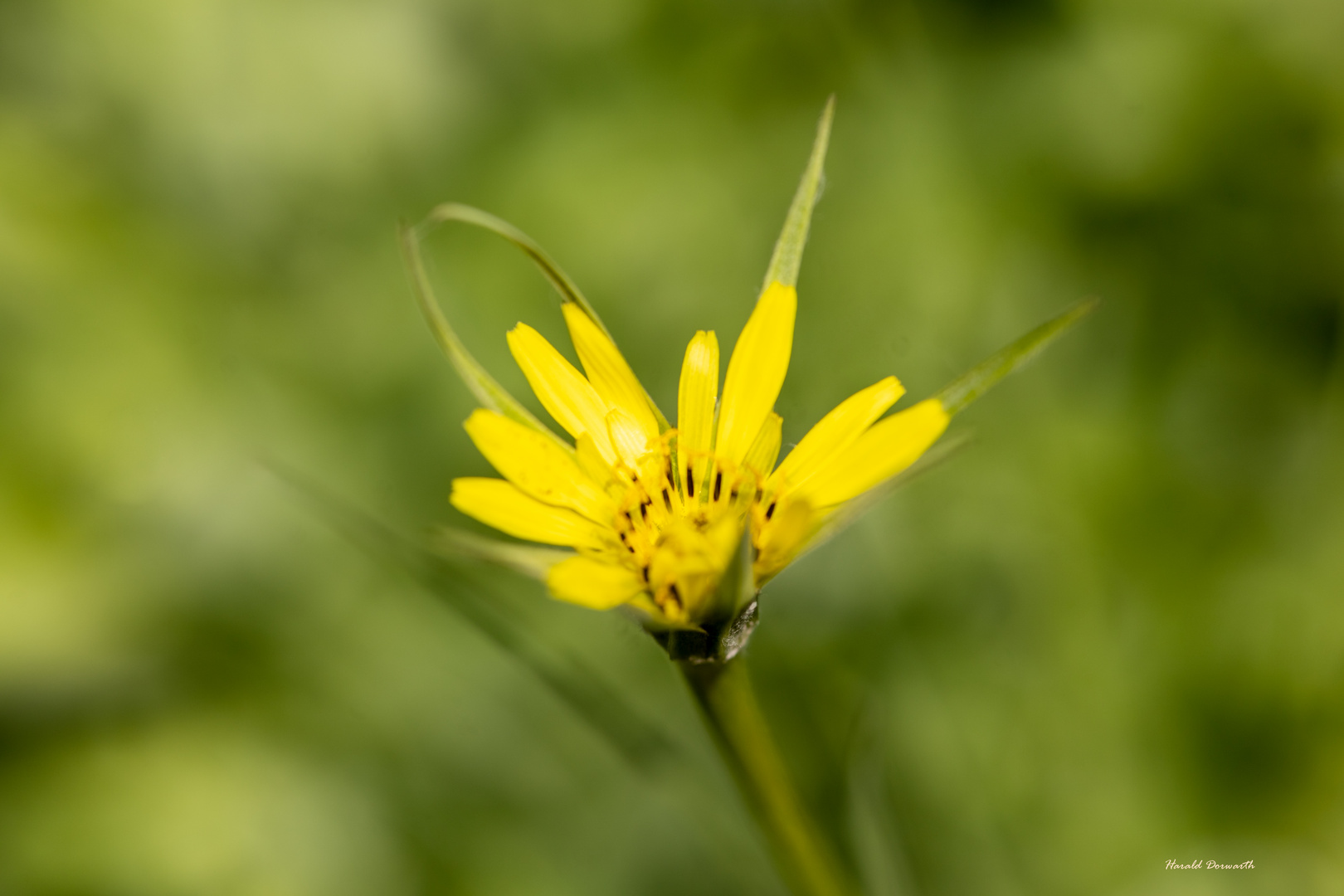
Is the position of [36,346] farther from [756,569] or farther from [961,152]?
[961,152]

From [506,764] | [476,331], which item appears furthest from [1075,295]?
[506,764]

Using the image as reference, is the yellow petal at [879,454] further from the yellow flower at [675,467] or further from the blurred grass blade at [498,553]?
the blurred grass blade at [498,553]

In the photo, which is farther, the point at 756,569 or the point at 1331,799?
the point at 1331,799

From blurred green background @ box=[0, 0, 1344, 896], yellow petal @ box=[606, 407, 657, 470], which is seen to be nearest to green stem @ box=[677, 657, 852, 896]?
yellow petal @ box=[606, 407, 657, 470]

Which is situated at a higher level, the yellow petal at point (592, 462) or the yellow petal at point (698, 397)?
the yellow petal at point (698, 397)

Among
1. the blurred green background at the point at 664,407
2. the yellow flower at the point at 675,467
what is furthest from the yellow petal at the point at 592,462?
the blurred green background at the point at 664,407

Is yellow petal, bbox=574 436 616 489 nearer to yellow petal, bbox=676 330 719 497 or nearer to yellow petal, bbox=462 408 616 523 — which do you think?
yellow petal, bbox=462 408 616 523
